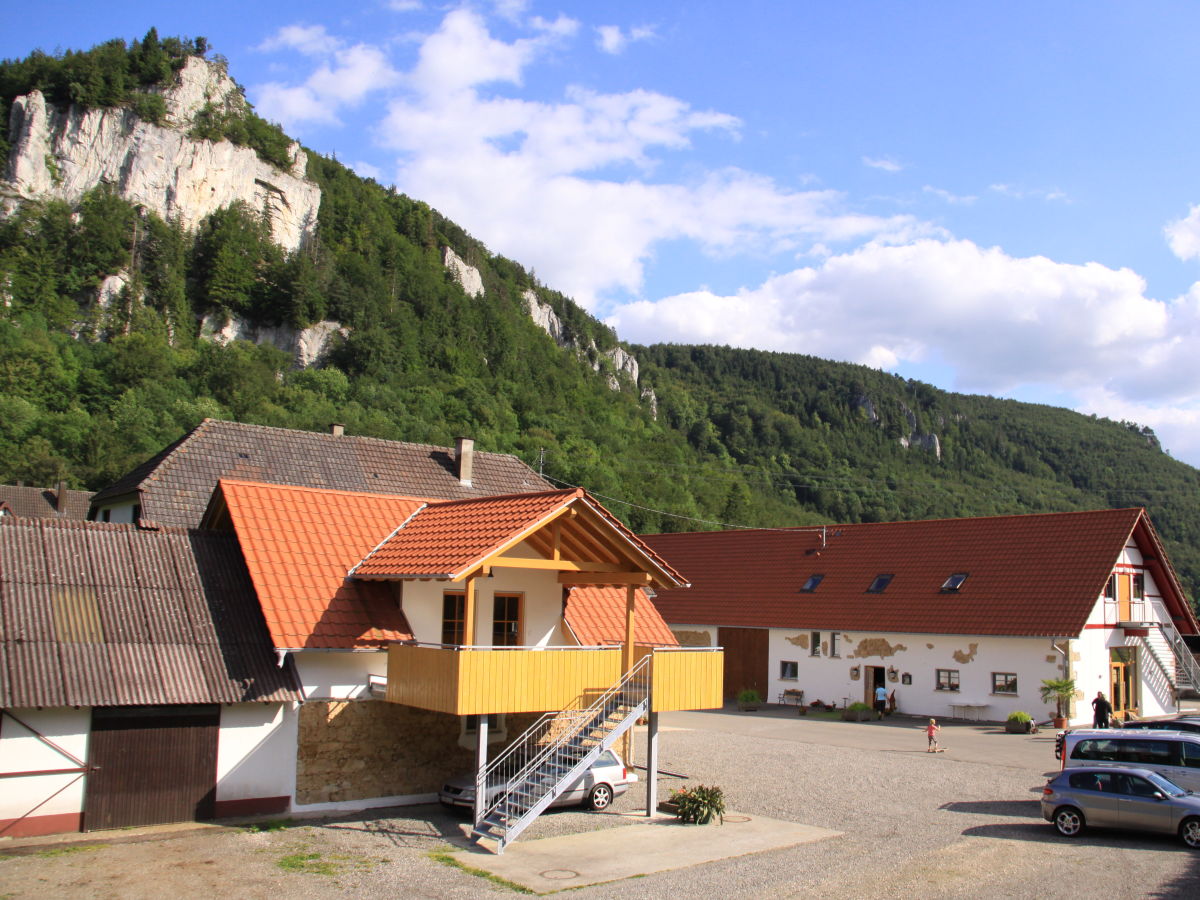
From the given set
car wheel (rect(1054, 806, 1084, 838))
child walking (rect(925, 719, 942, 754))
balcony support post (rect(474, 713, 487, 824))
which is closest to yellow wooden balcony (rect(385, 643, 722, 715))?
balcony support post (rect(474, 713, 487, 824))

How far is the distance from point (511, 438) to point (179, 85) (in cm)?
5469

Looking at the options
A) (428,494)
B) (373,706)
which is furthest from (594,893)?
(428,494)

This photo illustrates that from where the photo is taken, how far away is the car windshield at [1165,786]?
15.0 metres

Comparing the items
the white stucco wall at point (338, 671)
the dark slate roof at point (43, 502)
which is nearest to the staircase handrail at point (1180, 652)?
the white stucco wall at point (338, 671)

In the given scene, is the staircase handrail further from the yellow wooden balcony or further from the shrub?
the shrub

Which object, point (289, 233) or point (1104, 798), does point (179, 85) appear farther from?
point (1104, 798)

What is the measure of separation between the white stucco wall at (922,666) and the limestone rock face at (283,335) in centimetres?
6809

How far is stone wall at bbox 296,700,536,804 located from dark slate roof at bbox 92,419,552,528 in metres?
12.8

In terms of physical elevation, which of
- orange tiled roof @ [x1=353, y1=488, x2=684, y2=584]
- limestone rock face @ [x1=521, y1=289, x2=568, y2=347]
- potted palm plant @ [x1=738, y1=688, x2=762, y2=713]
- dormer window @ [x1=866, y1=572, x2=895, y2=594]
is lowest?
potted palm plant @ [x1=738, y1=688, x2=762, y2=713]

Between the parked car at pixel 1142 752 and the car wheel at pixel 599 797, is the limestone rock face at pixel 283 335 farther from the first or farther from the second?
the parked car at pixel 1142 752

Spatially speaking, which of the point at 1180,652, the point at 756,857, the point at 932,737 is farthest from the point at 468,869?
the point at 1180,652

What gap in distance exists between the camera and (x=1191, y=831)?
1465 cm

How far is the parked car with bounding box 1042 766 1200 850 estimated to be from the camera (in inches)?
580

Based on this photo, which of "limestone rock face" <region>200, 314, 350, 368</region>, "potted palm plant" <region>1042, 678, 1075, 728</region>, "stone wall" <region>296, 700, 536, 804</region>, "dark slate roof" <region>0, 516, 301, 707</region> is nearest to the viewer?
"dark slate roof" <region>0, 516, 301, 707</region>
